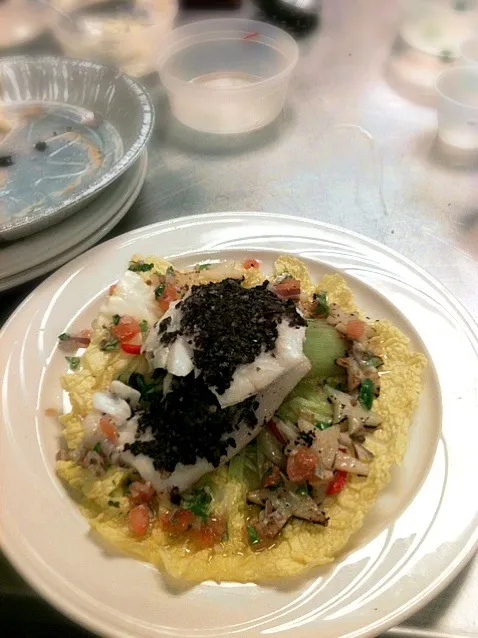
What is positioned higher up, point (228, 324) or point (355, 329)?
point (228, 324)

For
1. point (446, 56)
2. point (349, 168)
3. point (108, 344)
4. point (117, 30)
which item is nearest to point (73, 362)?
point (108, 344)

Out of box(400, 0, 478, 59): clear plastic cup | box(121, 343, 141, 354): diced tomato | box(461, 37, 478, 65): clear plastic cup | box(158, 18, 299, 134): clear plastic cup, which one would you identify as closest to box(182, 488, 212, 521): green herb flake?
box(121, 343, 141, 354): diced tomato

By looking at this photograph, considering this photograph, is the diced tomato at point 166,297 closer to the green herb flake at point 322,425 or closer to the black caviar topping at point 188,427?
the black caviar topping at point 188,427

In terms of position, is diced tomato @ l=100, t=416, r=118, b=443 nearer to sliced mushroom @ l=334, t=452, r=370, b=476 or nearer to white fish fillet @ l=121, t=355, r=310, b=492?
white fish fillet @ l=121, t=355, r=310, b=492

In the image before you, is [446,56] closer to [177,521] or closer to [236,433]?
[236,433]

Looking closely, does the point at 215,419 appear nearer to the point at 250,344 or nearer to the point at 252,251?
the point at 250,344

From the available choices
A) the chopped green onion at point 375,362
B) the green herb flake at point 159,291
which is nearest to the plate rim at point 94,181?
the green herb flake at point 159,291
